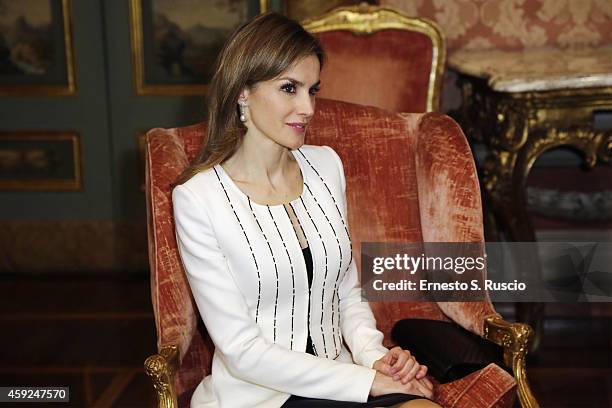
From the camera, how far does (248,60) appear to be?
5.96 feet

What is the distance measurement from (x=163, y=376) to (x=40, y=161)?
315cm

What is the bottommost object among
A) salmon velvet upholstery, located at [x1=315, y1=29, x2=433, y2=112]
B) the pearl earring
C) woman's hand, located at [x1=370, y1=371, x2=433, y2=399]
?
woman's hand, located at [x1=370, y1=371, x2=433, y2=399]

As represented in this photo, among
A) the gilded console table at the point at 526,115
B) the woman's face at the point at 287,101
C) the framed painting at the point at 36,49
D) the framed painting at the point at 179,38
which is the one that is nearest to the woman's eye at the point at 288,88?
the woman's face at the point at 287,101

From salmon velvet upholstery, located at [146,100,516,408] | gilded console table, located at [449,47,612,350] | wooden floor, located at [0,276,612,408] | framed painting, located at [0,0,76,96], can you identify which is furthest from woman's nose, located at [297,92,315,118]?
framed painting, located at [0,0,76,96]

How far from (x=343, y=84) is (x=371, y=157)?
814mm

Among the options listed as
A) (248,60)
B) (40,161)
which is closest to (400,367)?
(248,60)

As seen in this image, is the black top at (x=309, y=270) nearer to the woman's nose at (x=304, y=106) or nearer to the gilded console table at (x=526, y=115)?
the woman's nose at (x=304, y=106)

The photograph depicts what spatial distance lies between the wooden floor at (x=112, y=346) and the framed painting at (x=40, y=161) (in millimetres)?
562

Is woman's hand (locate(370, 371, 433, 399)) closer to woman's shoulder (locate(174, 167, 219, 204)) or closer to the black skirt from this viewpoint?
the black skirt

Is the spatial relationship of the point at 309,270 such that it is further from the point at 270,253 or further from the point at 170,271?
the point at 170,271

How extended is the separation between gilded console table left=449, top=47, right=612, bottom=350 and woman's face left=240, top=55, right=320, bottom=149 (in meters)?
1.14

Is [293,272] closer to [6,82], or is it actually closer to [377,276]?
[377,276]

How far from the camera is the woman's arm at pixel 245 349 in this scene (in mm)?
1761

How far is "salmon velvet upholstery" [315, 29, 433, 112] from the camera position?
3.07 metres
